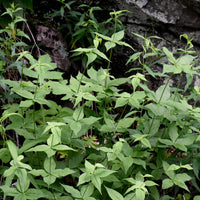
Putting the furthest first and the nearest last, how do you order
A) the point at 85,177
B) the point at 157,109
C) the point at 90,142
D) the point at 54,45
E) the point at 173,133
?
the point at 54,45, the point at 90,142, the point at 173,133, the point at 157,109, the point at 85,177

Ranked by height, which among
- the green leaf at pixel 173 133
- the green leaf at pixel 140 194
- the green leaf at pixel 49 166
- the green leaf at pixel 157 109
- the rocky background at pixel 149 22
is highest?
the rocky background at pixel 149 22

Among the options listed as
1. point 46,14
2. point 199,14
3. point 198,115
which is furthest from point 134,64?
point 198,115

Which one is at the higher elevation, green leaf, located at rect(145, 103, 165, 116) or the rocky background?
the rocky background

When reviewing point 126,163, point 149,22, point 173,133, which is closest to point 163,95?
Result: point 173,133

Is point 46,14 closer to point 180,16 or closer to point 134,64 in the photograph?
point 134,64

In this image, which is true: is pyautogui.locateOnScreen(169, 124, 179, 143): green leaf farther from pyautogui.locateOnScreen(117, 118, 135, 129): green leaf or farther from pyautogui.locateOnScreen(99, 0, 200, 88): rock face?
pyautogui.locateOnScreen(99, 0, 200, 88): rock face

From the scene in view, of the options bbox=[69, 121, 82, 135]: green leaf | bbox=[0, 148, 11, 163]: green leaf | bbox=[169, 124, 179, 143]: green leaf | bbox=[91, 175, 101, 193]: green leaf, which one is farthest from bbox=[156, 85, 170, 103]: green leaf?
bbox=[0, 148, 11, 163]: green leaf

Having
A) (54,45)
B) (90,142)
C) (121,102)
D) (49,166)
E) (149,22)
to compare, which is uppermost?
(149,22)

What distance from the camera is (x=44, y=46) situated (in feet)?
10.3

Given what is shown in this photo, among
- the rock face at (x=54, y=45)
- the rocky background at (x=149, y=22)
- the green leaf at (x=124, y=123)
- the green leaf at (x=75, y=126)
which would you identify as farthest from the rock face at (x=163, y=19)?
the green leaf at (x=75, y=126)

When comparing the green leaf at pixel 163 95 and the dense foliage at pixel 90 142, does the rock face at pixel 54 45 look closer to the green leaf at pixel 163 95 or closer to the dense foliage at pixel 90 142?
the dense foliage at pixel 90 142

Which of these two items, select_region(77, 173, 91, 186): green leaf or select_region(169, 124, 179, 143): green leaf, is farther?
select_region(169, 124, 179, 143): green leaf

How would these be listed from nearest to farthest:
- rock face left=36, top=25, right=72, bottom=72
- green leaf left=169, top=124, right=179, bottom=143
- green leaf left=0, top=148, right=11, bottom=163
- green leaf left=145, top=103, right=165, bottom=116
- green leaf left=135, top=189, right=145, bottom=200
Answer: green leaf left=135, top=189, right=145, bottom=200
green leaf left=0, top=148, right=11, bottom=163
green leaf left=145, top=103, right=165, bottom=116
green leaf left=169, top=124, right=179, bottom=143
rock face left=36, top=25, right=72, bottom=72

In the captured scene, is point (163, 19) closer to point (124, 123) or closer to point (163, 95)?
point (163, 95)
